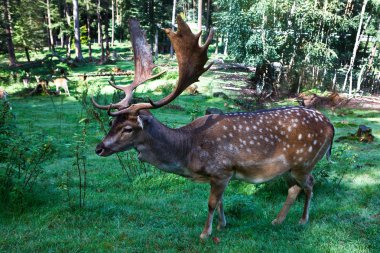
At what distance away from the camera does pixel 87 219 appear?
614 centimetres

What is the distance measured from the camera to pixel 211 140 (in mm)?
5715

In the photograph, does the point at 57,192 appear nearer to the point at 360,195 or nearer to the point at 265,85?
the point at 360,195

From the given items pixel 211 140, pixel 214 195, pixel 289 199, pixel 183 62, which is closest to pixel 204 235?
Result: pixel 214 195

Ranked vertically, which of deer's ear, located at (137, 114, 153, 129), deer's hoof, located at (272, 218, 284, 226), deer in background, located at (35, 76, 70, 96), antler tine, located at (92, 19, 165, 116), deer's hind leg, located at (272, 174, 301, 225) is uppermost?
antler tine, located at (92, 19, 165, 116)

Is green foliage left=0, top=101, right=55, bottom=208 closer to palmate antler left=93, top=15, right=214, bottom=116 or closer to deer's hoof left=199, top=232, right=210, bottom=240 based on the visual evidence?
palmate antler left=93, top=15, right=214, bottom=116

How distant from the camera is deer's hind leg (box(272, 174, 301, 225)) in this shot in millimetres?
6371

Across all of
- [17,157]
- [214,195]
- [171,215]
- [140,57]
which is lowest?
[171,215]

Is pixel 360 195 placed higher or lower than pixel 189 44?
lower

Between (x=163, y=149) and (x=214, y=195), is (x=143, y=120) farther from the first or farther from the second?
(x=214, y=195)

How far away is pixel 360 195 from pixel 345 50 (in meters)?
28.5

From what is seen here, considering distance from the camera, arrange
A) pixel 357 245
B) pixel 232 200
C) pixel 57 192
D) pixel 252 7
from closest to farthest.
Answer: pixel 357 245 < pixel 232 200 < pixel 57 192 < pixel 252 7

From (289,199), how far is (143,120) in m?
3.02

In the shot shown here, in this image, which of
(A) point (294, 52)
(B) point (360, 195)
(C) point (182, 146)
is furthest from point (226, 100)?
(C) point (182, 146)

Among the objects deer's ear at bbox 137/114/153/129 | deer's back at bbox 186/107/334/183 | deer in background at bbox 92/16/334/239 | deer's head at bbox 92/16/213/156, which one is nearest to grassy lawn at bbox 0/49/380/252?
deer in background at bbox 92/16/334/239
